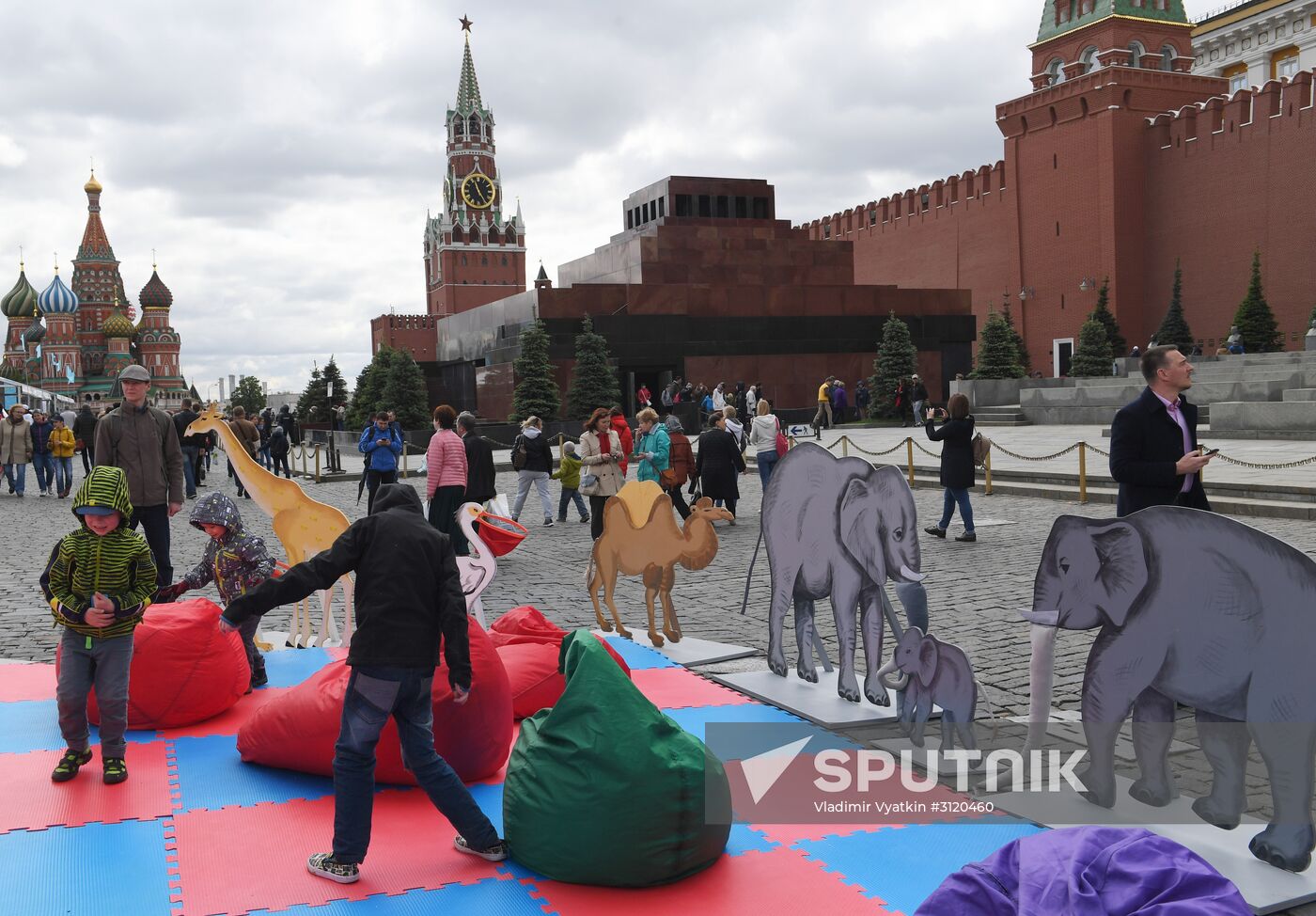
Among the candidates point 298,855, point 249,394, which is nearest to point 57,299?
point 249,394

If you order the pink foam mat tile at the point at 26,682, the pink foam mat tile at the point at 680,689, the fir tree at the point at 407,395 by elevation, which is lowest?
the pink foam mat tile at the point at 680,689

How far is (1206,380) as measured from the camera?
26.9 m

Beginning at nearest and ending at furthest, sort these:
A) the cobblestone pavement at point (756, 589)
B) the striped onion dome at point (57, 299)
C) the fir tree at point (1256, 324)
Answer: the cobblestone pavement at point (756, 589) < the fir tree at point (1256, 324) < the striped onion dome at point (57, 299)

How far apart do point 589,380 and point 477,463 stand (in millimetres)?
20555

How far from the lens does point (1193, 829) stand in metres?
4.07

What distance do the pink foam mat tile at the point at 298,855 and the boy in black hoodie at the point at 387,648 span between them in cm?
12

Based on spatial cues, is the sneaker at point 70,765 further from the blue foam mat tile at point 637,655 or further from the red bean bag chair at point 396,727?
the blue foam mat tile at point 637,655

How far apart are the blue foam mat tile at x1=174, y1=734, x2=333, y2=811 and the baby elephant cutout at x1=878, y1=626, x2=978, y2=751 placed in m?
2.69

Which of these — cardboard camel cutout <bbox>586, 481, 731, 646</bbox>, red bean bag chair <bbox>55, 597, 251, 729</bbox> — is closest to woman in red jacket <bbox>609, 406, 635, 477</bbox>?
cardboard camel cutout <bbox>586, 481, 731, 646</bbox>

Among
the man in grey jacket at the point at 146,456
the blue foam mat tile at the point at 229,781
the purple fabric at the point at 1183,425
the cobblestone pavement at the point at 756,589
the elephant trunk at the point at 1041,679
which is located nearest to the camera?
the elephant trunk at the point at 1041,679

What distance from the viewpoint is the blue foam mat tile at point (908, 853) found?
3.87 meters

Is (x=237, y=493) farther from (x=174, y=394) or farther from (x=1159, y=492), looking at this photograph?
(x=174, y=394)

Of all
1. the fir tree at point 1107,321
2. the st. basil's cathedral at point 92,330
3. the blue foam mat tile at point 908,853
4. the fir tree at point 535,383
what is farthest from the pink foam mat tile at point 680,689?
the st. basil's cathedral at point 92,330

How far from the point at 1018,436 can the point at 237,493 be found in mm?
17007
